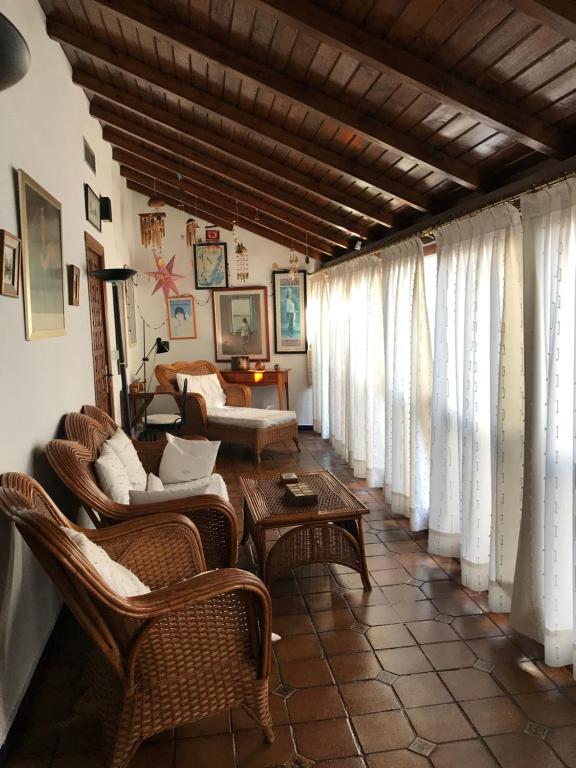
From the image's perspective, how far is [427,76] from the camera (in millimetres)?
2072

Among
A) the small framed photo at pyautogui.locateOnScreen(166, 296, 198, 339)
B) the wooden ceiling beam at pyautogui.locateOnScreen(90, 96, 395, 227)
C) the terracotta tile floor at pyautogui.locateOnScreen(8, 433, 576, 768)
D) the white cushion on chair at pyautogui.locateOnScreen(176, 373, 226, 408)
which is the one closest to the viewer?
the terracotta tile floor at pyautogui.locateOnScreen(8, 433, 576, 768)

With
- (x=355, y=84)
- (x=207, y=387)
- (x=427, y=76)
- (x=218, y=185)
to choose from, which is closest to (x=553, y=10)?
(x=427, y=76)

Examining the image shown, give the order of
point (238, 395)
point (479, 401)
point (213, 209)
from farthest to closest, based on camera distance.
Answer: point (238, 395) → point (213, 209) → point (479, 401)

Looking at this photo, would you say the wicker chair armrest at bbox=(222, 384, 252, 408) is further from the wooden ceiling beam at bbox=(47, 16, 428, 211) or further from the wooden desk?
the wooden ceiling beam at bbox=(47, 16, 428, 211)

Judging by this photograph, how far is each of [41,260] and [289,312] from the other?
4.75 metres

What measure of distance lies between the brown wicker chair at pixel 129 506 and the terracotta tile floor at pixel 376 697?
0.46 meters

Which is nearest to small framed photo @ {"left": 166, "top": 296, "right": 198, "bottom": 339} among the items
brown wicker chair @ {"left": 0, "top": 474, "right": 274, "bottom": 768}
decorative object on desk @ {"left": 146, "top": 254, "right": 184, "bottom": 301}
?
decorative object on desk @ {"left": 146, "top": 254, "right": 184, "bottom": 301}

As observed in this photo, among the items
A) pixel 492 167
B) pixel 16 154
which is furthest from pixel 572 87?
pixel 16 154

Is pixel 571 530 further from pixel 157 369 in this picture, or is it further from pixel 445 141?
pixel 157 369

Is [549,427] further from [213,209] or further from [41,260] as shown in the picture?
[213,209]

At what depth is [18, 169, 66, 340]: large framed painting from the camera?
2.34m

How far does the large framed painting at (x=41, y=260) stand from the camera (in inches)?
92.0

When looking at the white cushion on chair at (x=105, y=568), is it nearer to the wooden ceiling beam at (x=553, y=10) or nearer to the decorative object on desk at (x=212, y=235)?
the wooden ceiling beam at (x=553, y=10)

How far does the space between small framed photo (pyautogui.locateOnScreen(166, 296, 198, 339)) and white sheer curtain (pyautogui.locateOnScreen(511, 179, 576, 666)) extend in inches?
209
